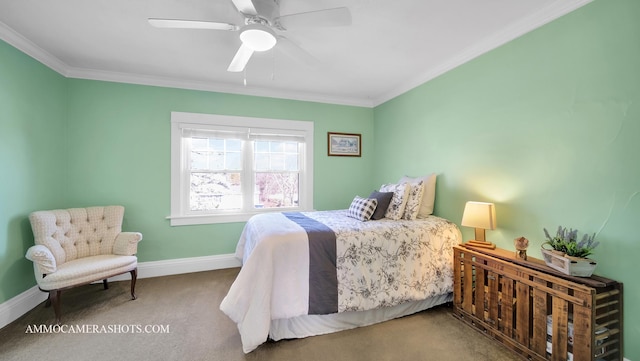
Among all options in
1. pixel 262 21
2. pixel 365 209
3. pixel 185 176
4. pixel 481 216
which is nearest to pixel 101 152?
pixel 185 176

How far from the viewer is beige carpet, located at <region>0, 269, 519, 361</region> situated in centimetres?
183

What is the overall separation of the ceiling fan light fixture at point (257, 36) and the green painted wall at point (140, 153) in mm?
1848

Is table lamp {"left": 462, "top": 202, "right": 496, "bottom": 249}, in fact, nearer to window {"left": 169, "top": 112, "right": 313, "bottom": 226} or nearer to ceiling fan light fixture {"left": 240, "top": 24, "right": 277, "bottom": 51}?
ceiling fan light fixture {"left": 240, "top": 24, "right": 277, "bottom": 51}

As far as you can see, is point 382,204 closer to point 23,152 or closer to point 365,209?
point 365,209

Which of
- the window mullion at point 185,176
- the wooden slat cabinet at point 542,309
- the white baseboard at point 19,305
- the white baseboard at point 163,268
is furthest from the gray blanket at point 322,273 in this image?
the white baseboard at point 19,305

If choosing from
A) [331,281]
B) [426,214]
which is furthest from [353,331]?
[426,214]

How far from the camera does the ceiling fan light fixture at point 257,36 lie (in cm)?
174

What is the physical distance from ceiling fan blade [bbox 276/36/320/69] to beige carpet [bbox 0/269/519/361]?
2.58 meters

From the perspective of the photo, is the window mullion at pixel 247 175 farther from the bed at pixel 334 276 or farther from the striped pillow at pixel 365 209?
the striped pillow at pixel 365 209

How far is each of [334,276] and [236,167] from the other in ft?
7.55

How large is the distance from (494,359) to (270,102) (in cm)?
369

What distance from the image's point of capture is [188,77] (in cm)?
327

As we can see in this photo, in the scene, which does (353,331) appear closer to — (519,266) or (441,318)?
(441,318)
